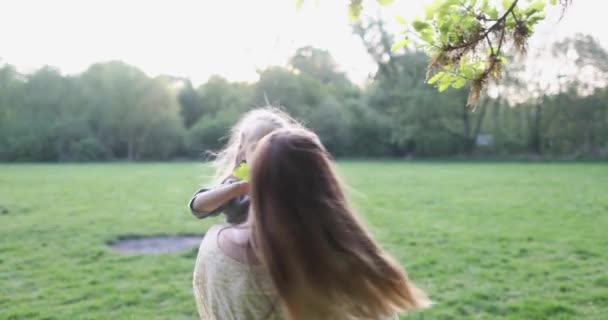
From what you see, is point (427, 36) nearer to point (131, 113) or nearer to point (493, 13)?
point (493, 13)

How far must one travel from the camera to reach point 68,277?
5.70 meters

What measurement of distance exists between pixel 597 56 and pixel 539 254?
105 feet

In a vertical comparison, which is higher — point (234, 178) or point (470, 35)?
point (470, 35)

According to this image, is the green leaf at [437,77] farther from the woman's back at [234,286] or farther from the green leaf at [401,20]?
the woman's back at [234,286]

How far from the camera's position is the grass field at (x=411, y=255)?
4637mm

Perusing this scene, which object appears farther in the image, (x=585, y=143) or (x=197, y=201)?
(x=585, y=143)

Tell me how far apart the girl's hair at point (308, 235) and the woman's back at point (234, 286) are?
100 mm

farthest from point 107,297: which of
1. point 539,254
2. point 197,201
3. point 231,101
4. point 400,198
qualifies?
point 231,101

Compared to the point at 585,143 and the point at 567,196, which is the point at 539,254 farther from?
the point at 585,143

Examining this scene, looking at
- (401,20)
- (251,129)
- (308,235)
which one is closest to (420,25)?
(401,20)

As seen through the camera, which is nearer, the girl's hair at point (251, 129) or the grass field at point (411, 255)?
the girl's hair at point (251, 129)

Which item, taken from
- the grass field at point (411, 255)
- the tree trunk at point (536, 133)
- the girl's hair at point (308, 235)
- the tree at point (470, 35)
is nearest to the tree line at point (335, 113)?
the tree trunk at point (536, 133)

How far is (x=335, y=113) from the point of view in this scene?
3981 cm

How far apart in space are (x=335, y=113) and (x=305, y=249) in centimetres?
3892
